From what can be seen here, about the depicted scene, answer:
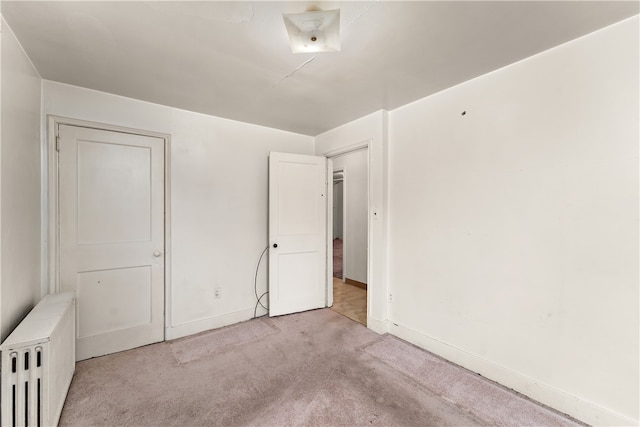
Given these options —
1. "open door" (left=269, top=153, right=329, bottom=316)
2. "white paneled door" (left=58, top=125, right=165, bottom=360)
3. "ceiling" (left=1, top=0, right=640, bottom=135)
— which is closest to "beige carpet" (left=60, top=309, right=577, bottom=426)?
"white paneled door" (left=58, top=125, right=165, bottom=360)

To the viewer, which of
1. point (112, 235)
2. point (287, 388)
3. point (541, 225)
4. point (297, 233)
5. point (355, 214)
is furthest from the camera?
point (355, 214)

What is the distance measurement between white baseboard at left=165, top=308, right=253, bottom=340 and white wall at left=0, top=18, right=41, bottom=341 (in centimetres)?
111

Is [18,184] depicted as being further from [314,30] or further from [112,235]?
[314,30]

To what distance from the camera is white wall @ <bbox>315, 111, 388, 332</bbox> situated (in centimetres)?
285

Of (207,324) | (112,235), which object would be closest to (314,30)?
(112,235)

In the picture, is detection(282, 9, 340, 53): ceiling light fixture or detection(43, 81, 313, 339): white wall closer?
detection(282, 9, 340, 53): ceiling light fixture

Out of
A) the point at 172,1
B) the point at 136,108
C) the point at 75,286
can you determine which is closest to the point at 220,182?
the point at 136,108

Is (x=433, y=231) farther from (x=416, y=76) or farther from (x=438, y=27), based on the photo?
(x=438, y=27)

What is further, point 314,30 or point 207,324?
point 207,324

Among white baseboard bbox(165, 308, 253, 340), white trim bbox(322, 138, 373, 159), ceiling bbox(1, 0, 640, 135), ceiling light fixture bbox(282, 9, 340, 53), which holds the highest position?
ceiling bbox(1, 0, 640, 135)

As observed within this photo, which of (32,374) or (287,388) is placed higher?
(32,374)

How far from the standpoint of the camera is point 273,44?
67.1 inches

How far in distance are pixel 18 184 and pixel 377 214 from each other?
9.19 feet

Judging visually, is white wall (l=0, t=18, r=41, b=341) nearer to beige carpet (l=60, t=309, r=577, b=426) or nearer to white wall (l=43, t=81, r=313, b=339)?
white wall (l=43, t=81, r=313, b=339)
